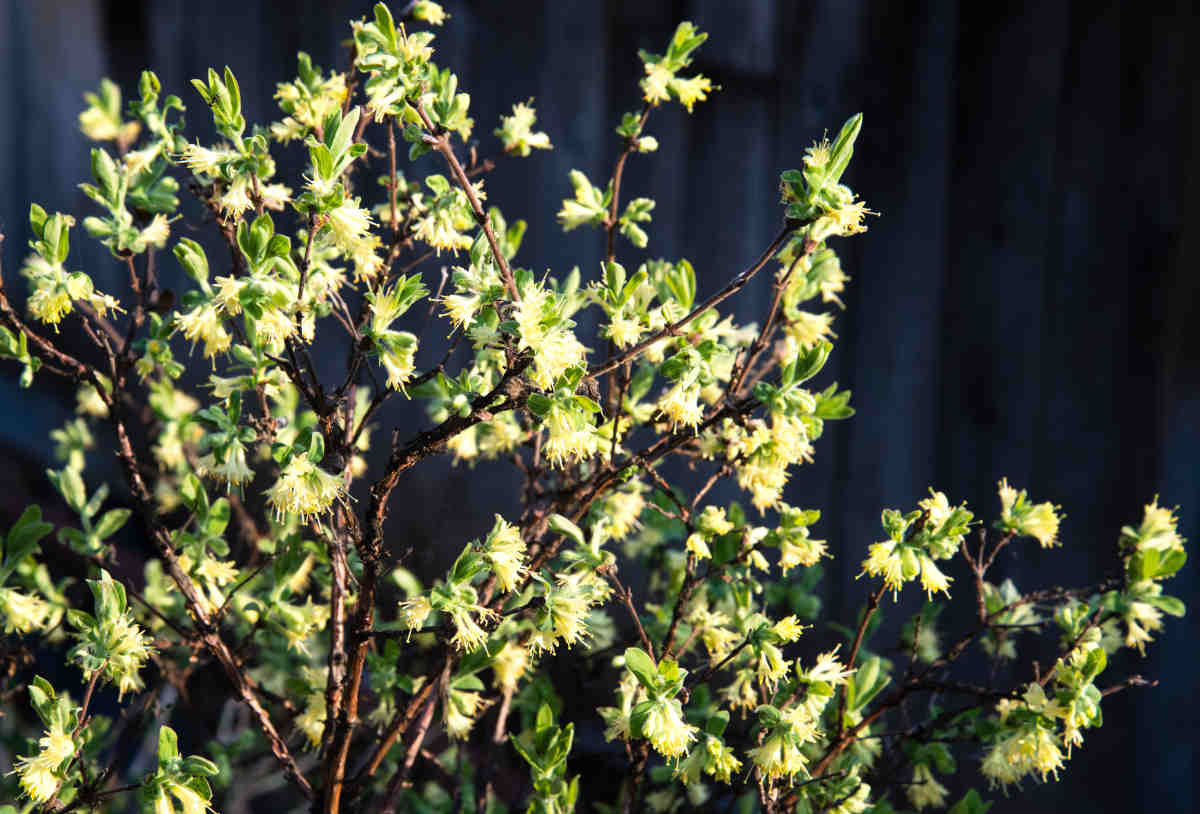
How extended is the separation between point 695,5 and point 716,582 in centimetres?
122

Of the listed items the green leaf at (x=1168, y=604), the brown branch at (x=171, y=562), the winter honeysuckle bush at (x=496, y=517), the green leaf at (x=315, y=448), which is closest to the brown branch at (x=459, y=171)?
the winter honeysuckle bush at (x=496, y=517)

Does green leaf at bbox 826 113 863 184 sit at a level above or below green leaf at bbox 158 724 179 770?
above

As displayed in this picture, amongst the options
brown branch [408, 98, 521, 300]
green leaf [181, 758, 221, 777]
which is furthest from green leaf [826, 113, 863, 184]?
green leaf [181, 758, 221, 777]

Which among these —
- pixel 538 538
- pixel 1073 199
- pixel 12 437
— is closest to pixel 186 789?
pixel 538 538

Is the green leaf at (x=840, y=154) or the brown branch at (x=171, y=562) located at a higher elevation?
the green leaf at (x=840, y=154)

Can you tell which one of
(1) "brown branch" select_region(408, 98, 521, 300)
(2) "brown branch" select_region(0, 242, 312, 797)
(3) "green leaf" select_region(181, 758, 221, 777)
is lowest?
(3) "green leaf" select_region(181, 758, 221, 777)

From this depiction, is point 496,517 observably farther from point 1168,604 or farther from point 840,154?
point 1168,604

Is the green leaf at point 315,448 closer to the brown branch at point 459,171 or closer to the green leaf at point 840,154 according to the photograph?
the brown branch at point 459,171

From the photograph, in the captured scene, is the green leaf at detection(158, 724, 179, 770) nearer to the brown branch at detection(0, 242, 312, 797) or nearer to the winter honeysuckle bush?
the winter honeysuckle bush

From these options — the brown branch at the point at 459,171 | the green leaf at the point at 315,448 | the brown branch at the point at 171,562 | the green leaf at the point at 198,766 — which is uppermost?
the brown branch at the point at 459,171

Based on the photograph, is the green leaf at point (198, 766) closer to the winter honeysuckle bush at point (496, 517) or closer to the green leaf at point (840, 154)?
the winter honeysuckle bush at point (496, 517)

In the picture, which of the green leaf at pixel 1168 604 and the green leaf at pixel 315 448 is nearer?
the green leaf at pixel 315 448

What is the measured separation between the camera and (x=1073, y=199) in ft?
5.16

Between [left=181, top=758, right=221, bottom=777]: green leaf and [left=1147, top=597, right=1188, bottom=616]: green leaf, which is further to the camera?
[left=1147, top=597, right=1188, bottom=616]: green leaf
